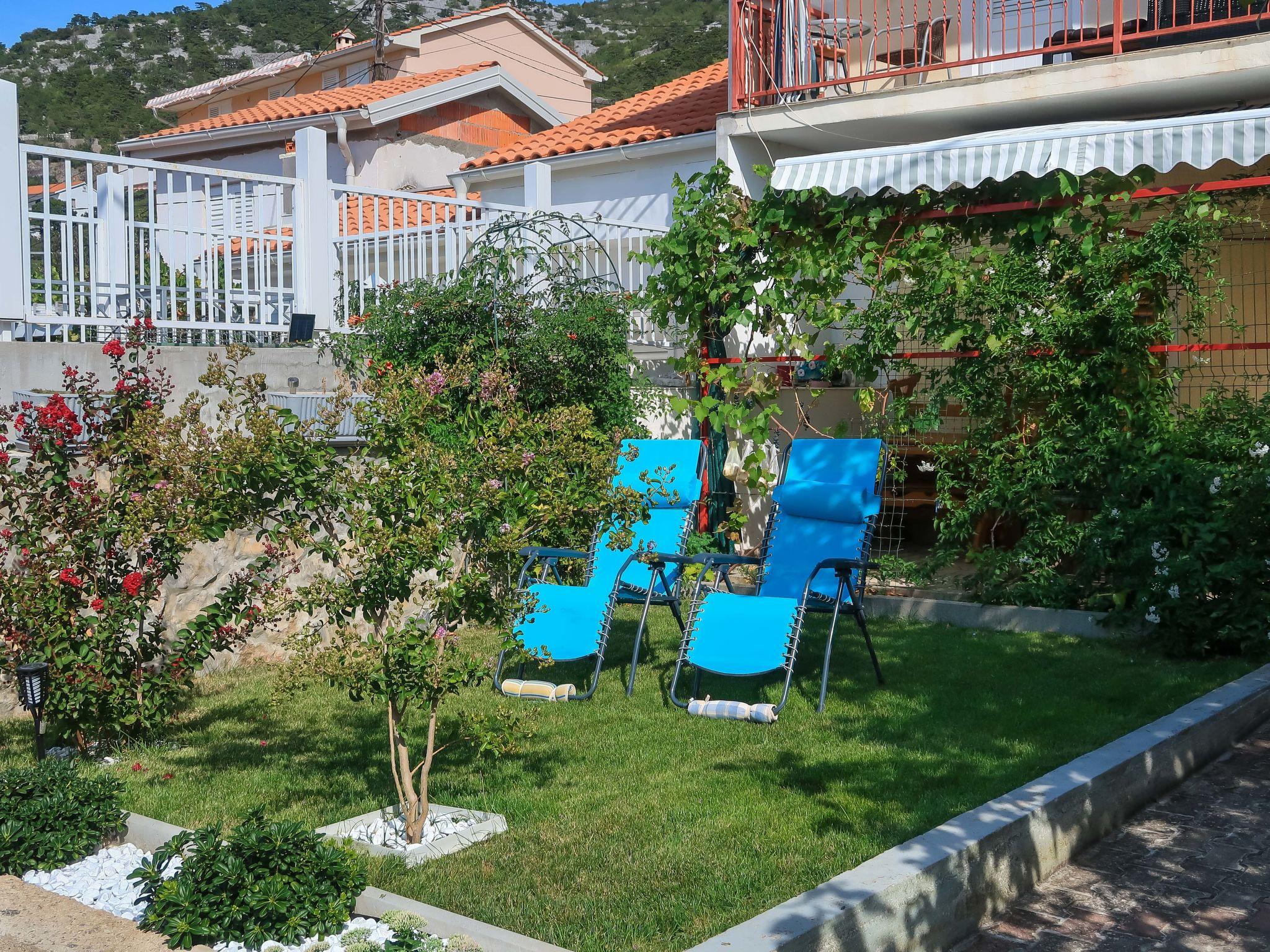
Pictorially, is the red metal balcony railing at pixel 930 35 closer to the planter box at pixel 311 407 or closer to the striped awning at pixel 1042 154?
the striped awning at pixel 1042 154

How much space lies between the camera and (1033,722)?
19.4ft

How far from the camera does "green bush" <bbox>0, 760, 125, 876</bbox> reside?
440 cm

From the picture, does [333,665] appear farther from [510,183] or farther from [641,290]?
[510,183]

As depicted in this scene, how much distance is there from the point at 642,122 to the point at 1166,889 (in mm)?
13598

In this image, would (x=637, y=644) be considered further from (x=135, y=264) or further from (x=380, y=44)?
(x=380, y=44)

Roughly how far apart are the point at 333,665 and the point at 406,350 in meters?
5.29

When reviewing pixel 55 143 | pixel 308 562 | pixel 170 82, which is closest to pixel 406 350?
pixel 308 562

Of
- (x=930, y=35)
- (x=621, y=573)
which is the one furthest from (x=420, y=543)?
(x=930, y=35)

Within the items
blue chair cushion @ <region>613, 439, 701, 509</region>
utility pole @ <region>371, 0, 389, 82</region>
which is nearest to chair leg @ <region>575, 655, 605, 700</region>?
blue chair cushion @ <region>613, 439, 701, 509</region>

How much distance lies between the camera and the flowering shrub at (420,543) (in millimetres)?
4285

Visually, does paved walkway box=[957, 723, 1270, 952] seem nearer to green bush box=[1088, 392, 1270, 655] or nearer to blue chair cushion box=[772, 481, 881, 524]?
green bush box=[1088, 392, 1270, 655]

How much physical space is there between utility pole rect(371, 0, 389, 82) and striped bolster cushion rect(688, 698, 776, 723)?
89.3 ft

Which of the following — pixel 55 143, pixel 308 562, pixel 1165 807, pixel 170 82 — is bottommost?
pixel 1165 807

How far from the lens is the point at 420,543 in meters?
4.25
